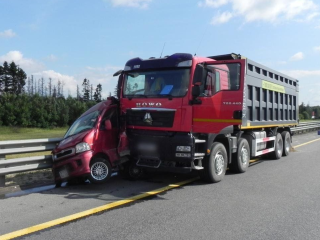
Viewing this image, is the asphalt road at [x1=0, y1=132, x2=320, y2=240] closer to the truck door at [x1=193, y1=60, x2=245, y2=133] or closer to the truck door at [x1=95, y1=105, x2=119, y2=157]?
the truck door at [x1=95, y1=105, x2=119, y2=157]

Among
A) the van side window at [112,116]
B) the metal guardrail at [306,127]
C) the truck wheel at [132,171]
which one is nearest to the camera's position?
the van side window at [112,116]

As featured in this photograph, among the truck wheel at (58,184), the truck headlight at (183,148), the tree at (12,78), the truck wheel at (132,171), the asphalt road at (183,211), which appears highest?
the tree at (12,78)

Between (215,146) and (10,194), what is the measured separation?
4537 mm

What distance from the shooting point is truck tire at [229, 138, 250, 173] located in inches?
351

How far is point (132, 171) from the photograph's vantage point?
26.0 ft

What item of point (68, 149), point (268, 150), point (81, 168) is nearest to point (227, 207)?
point (81, 168)

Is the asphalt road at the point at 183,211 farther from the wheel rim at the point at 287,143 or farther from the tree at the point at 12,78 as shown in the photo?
the tree at the point at 12,78

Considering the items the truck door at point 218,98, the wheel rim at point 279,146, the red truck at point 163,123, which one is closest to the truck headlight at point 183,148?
the red truck at point 163,123

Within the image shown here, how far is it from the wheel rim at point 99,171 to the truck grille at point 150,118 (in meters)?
1.24

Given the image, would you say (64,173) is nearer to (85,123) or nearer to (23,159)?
(23,159)

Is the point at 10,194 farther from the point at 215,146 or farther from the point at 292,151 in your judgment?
the point at 292,151

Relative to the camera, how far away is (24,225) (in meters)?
4.72

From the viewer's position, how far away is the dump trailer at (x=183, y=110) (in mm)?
7164

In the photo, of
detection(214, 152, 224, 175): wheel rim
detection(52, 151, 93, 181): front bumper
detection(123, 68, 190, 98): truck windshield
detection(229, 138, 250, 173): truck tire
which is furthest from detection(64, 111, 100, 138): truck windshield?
detection(229, 138, 250, 173): truck tire
